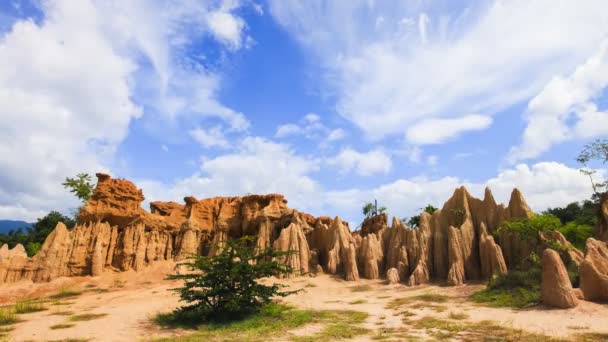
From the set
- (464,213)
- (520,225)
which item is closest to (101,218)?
(464,213)

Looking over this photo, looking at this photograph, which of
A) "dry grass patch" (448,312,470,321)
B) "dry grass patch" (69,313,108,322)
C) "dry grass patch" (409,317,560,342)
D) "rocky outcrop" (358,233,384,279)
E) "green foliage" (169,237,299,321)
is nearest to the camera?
"dry grass patch" (409,317,560,342)

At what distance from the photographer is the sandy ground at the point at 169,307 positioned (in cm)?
1151

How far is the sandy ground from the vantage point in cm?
1151

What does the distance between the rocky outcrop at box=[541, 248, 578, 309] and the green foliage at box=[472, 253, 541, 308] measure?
992mm

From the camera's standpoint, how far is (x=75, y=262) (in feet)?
87.9

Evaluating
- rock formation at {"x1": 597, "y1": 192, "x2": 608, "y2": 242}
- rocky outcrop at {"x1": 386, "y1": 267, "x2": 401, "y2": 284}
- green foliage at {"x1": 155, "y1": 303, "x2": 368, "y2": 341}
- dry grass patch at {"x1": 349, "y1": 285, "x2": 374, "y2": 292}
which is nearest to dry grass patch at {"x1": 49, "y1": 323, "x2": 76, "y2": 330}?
green foliage at {"x1": 155, "y1": 303, "x2": 368, "y2": 341}

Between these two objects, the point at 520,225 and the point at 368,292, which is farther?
the point at 368,292

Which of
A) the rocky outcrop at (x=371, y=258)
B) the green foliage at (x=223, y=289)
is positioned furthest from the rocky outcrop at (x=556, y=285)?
the rocky outcrop at (x=371, y=258)

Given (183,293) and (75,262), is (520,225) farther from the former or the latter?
(75,262)

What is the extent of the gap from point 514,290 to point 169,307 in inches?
602

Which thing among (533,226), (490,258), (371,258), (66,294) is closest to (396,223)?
(371,258)

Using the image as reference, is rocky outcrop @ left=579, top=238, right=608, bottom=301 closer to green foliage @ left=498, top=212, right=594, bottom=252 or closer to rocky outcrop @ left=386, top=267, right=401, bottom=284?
Result: green foliage @ left=498, top=212, right=594, bottom=252

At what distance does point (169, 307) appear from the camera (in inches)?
671

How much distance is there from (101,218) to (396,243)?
2306cm
